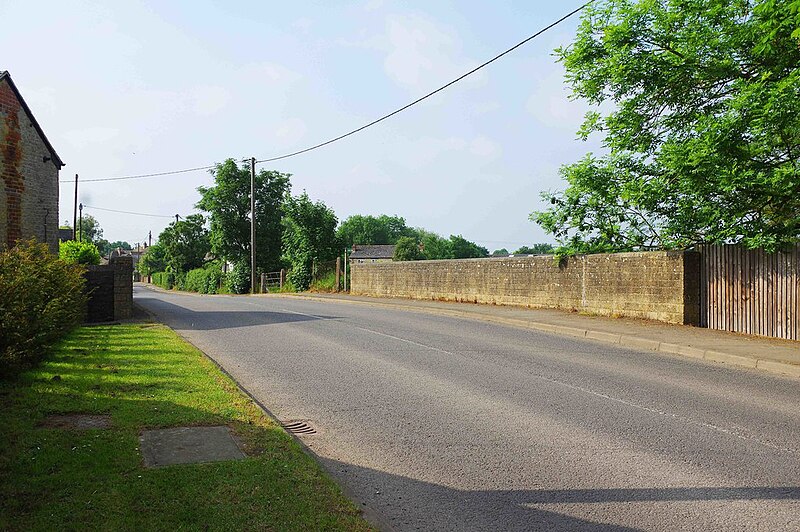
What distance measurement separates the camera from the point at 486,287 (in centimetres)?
2594

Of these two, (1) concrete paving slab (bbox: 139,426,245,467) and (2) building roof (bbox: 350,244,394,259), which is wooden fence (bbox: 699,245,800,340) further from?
(2) building roof (bbox: 350,244,394,259)

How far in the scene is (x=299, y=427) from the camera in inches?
267

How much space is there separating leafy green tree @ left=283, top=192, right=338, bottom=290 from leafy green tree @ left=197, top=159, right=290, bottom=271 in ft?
50.3

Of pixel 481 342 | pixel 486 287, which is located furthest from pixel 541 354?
pixel 486 287

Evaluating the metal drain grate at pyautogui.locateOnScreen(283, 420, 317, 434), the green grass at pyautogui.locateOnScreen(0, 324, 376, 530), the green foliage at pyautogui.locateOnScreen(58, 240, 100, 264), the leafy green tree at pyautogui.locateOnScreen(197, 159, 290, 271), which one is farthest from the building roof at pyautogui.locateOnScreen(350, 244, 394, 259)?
the metal drain grate at pyautogui.locateOnScreen(283, 420, 317, 434)

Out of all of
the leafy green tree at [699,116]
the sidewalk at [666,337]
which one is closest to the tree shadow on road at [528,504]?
the sidewalk at [666,337]

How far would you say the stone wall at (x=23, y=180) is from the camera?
16.5 m

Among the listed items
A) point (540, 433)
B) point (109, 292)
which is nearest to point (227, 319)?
point (109, 292)

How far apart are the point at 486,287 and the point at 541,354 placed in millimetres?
13773

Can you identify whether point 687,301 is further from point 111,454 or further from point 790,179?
point 111,454

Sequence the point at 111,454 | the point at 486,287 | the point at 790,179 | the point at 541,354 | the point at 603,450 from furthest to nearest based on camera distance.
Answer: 1. the point at 486,287
2. the point at 790,179
3. the point at 541,354
4. the point at 603,450
5. the point at 111,454

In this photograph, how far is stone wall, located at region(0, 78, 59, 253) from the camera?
16484mm

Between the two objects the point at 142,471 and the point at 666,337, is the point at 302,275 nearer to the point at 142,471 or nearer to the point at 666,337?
the point at 666,337

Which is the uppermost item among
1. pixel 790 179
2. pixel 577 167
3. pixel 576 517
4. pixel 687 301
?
pixel 577 167
